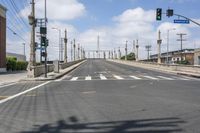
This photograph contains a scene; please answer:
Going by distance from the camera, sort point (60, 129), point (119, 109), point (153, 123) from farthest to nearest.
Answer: point (119, 109), point (153, 123), point (60, 129)

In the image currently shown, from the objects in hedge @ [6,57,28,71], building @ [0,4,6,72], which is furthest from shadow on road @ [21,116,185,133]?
hedge @ [6,57,28,71]

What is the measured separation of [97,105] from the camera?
16.5 metres

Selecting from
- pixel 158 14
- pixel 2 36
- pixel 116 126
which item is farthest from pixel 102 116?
pixel 2 36

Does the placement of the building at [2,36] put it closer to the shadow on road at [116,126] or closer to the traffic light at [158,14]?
the traffic light at [158,14]

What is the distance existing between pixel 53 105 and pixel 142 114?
4.35 metres

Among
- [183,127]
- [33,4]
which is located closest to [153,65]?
[33,4]

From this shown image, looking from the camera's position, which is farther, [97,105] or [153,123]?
[97,105]

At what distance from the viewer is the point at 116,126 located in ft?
37.5

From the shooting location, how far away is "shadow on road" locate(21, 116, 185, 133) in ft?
35.5

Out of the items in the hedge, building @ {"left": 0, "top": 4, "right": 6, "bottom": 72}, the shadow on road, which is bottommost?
the shadow on road

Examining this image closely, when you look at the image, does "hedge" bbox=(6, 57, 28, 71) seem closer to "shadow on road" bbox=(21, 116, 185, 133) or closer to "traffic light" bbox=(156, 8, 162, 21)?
"traffic light" bbox=(156, 8, 162, 21)

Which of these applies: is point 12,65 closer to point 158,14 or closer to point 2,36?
point 2,36

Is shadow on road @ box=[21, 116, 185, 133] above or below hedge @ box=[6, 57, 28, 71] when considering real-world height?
below

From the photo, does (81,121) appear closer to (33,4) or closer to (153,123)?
(153,123)
